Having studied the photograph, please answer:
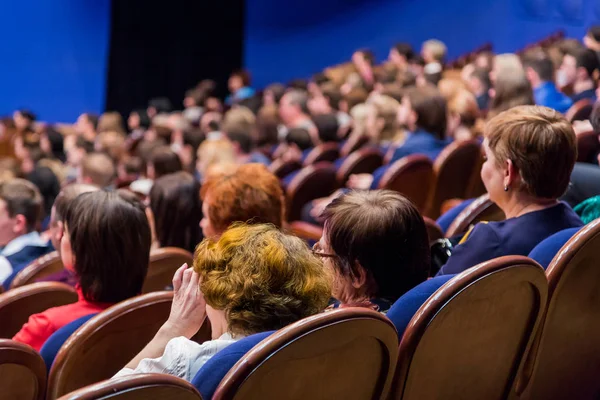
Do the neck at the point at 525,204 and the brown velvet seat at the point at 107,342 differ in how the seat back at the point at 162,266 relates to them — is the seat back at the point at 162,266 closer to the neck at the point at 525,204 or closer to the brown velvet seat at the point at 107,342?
the brown velvet seat at the point at 107,342

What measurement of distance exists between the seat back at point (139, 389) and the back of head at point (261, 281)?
261 millimetres

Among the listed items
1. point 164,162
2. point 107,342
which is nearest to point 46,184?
point 164,162

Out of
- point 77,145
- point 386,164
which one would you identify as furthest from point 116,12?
point 386,164

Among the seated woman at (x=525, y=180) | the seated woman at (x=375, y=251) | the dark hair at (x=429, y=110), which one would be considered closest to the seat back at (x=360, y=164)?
the dark hair at (x=429, y=110)

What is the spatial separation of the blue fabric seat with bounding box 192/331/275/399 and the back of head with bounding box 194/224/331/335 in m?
0.10

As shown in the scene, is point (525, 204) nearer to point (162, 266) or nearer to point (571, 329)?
point (571, 329)

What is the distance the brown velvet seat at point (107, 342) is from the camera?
148cm

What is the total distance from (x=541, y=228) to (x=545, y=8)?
7.28 meters

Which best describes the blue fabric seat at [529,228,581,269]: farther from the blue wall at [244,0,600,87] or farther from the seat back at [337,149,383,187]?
the blue wall at [244,0,600,87]

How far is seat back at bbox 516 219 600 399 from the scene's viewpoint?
152 centimetres

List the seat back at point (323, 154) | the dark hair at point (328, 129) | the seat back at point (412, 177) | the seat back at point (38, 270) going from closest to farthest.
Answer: the seat back at point (38, 270) < the seat back at point (412, 177) < the seat back at point (323, 154) < the dark hair at point (328, 129)

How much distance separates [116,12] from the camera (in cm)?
974

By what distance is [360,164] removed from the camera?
3904 mm

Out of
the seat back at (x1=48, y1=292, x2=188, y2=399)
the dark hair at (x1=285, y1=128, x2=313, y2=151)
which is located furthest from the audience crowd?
the dark hair at (x1=285, y1=128, x2=313, y2=151)
